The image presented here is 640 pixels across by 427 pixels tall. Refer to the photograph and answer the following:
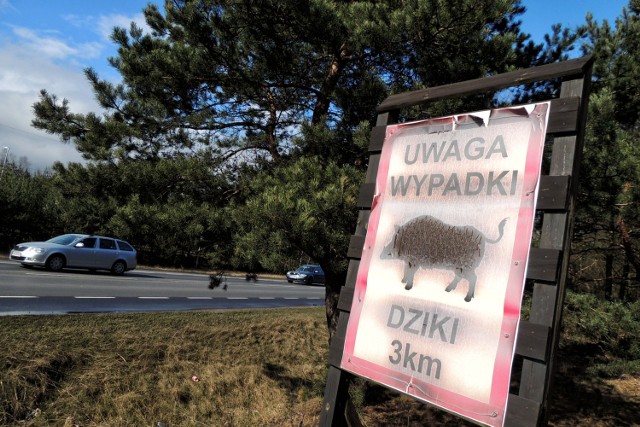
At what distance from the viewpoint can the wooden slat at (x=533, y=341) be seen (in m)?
1.73

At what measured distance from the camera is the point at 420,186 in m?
2.30

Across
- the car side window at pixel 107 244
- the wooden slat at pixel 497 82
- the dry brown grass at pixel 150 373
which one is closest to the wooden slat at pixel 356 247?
the wooden slat at pixel 497 82

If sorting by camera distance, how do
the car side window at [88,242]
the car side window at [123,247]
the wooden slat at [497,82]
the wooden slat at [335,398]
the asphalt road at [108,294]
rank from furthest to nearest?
the car side window at [123,247] → the car side window at [88,242] → the asphalt road at [108,294] → the wooden slat at [335,398] → the wooden slat at [497,82]

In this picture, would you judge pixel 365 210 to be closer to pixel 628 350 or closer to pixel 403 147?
pixel 403 147

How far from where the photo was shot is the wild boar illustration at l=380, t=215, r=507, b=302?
1974mm

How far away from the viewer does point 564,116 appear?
1909 mm

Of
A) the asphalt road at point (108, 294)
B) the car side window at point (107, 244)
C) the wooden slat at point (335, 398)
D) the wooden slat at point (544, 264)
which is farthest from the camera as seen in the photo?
the car side window at point (107, 244)

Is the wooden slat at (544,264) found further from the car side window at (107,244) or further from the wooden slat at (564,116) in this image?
the car side window at (107,244)

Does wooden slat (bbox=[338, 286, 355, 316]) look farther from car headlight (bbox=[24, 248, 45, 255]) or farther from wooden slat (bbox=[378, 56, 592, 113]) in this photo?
car headlight (bbox=[24, 248, 45, 255])

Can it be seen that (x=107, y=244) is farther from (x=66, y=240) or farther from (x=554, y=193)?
(x=554, y=193)

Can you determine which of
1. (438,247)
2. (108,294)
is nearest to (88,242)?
(108,294)

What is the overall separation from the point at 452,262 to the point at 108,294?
1236cm

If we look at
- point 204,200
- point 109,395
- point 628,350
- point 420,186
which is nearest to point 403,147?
point 420,186

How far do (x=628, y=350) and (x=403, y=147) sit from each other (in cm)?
468
